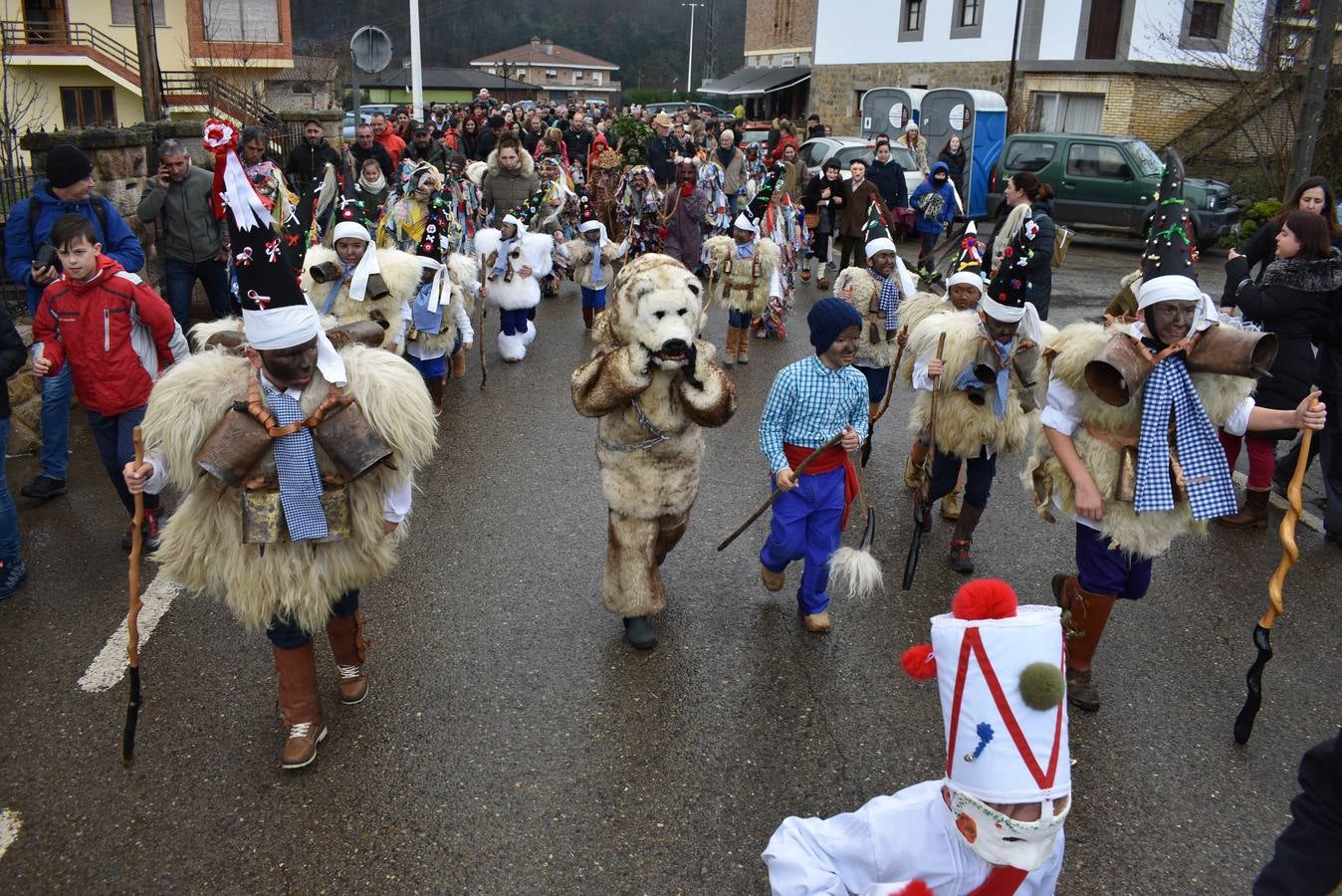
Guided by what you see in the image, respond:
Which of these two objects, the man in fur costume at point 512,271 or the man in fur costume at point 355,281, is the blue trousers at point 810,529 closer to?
the man in fur costume at point 355,281

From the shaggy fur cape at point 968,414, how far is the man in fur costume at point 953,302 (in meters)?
0.43

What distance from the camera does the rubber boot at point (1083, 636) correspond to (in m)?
4.17

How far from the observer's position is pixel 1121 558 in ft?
13.3

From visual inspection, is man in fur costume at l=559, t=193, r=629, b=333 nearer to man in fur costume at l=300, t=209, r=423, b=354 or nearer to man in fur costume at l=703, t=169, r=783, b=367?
man in fur costume at l=703, t=169, r=783, b=367

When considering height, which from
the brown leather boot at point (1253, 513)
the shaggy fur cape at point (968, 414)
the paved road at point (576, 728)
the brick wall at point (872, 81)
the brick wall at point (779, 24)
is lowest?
the paved road at point (576, 728)

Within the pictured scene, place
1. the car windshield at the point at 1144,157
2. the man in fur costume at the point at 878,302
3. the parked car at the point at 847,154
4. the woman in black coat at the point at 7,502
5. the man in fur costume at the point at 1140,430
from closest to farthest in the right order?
the man in fur costume at the point at 1140,430 → the woman in black coat at the point at 7,502 → the man in fur costume at the point at 878,302 → the car windshield at the point at 1144,157 → the parked car at the point at 847,154

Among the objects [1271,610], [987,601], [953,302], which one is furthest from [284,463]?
[953,302]

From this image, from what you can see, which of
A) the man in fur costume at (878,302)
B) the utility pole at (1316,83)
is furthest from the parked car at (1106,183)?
the man in fur costume at (878,302)

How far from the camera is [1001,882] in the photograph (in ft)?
8.08

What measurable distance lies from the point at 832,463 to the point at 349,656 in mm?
2290

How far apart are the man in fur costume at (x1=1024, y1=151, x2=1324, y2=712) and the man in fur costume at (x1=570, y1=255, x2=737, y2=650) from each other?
57.4 inches

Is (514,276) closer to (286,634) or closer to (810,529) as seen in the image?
(810,529)

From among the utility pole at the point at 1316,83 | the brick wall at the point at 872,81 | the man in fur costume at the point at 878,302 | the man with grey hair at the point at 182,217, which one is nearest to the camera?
the man in fur costume at the point at 878,302

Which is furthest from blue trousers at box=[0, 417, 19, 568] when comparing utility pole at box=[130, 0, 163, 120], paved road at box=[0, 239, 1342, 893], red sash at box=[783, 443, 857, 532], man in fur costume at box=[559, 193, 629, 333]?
utility pole at box=[130, 0, 163, 120]
